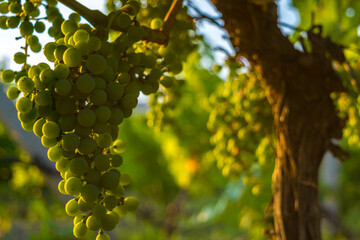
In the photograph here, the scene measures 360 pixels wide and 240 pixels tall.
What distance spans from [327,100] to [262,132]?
0.23 m

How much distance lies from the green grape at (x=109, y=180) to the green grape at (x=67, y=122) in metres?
0.06

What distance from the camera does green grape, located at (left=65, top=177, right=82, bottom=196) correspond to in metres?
0.37

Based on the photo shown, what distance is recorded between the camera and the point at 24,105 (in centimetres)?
38

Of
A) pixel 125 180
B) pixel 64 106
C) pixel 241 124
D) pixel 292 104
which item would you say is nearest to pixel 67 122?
pixel 64 106

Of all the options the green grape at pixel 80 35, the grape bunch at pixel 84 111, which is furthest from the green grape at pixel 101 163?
the green grape at pixel 80 35

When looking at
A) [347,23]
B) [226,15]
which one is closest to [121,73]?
[226,15]

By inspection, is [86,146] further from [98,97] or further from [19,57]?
[19,57]

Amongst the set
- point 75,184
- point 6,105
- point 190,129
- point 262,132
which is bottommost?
point 190,129

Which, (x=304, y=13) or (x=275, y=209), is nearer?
(x=275, y=209)

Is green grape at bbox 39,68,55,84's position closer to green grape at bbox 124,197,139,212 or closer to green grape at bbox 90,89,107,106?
green grape at bbox 90,89,107,106

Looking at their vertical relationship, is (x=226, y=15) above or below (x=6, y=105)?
above

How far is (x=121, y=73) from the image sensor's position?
0.44 metres

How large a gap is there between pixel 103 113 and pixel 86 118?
0.02 meters

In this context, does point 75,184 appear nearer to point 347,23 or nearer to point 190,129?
point 347,23
